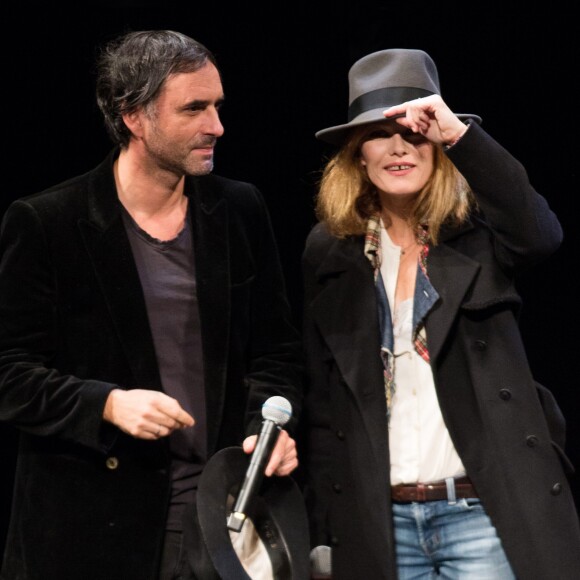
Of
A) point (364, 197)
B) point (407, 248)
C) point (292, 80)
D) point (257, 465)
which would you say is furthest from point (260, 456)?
point (292, 80)

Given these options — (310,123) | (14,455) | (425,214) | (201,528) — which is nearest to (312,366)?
(425,214)

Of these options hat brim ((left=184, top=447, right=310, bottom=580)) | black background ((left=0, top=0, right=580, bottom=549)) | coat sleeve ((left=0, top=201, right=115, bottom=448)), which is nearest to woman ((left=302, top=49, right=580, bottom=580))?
hat brim ((left=184, top=447, right=310, bottom=580))

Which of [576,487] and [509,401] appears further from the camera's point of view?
[576,487]

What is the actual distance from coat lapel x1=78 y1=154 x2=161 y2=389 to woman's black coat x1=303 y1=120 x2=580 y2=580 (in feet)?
1.37

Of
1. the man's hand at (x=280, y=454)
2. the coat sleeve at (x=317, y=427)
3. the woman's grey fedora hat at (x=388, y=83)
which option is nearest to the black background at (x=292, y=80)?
the woman's grey fedora hat at (x=388, y=83)

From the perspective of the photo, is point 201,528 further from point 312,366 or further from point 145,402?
point 312,366

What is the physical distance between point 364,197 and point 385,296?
0.28 m

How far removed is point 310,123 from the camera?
11.5 ft

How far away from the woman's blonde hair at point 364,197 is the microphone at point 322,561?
0.70m

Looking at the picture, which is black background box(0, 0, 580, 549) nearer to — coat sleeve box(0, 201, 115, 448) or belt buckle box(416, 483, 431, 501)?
coat sleeve box(0, 201, 115, 448)

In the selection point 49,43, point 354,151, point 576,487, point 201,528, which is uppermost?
point 49,43

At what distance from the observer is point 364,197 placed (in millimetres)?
2652

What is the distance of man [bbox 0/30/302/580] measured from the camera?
2.33 m

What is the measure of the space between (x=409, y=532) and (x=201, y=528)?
1.60 ft
